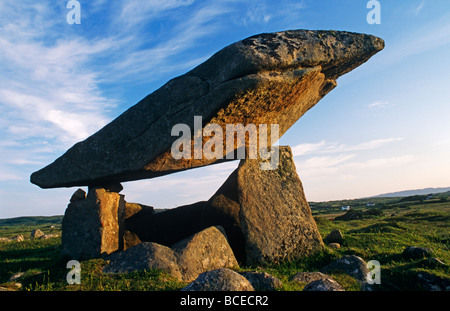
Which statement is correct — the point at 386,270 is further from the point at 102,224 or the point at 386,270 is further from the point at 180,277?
the point at 102,224

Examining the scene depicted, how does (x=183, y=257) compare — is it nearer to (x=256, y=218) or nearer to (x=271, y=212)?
(x=256, y=218)

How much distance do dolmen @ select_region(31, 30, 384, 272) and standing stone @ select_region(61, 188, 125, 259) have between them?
0.04m

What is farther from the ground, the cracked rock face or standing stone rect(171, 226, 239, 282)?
the cracked rock face

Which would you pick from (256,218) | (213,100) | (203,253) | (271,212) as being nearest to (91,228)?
(203,253)

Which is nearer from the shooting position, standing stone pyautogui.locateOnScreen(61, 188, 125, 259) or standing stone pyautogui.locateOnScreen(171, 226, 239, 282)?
standing stone pyautogui.locateOnScreen(171, 226, 239, 282)

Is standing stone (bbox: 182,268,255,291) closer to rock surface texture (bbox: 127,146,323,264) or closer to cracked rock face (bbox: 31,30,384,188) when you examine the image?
rock surface texture (bbox: 127,146,323,264)

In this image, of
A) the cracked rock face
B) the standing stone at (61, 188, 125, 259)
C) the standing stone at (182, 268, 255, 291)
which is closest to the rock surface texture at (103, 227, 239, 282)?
the standing stone at (61, 188, 125, 259)

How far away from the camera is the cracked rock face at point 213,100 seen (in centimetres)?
1061

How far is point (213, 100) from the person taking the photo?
1058 cm

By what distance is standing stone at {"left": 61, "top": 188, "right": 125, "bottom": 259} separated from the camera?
11.0 metres

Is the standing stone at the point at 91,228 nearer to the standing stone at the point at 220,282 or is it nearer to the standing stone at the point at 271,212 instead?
the standing stone at the point at 271,212

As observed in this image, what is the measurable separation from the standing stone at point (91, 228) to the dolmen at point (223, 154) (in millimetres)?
37

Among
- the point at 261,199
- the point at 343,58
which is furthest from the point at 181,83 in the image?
the point at 343,58
